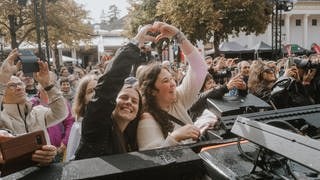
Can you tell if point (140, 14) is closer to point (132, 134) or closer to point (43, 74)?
point (43, 74)

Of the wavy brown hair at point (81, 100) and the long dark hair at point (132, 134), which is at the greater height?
the wavy brown hair at point (81, 100)

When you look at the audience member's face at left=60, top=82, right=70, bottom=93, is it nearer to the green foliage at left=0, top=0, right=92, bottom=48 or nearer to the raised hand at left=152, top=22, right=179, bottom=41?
the raised hand at left=152, top=22, right=179, bottom=41

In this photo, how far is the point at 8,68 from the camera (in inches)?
134

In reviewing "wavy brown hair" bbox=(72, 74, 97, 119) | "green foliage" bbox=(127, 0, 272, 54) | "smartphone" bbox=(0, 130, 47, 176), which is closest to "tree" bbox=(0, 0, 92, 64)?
"green foliage" bbox=(127, 0, 272, 54)

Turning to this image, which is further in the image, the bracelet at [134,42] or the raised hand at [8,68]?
the raised hand at [8,68]

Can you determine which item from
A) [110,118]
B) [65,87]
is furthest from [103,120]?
[65,87]

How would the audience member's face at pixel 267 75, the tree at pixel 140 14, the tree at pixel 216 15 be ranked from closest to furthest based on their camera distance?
the audience member's face at pixel 267 75 < the tree at pixel 216 15 < the tree at pixel 140 14

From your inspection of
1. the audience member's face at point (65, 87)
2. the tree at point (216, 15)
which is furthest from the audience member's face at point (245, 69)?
the tree at point (216, 15)

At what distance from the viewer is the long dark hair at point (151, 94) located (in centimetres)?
253

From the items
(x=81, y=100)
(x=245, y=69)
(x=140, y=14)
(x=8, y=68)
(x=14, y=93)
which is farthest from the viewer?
(x=140, y=14)

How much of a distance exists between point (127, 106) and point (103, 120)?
15.3 inches

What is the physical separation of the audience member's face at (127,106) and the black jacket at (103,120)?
0.23 meters

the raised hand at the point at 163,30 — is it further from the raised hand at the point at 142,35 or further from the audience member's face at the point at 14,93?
the audience member's face at the point at 14,93

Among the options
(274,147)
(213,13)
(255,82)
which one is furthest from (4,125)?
(213,13)
